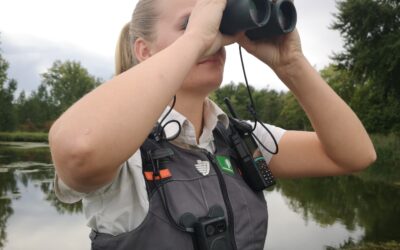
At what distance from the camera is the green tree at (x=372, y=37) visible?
14156 millimetres

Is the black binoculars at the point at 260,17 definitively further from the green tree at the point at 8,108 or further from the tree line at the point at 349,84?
the green tree at the point at 8,108

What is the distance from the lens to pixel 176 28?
142 centimetres

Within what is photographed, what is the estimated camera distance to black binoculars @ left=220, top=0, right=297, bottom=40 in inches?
49.3

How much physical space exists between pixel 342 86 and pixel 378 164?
A: 20.6 meters

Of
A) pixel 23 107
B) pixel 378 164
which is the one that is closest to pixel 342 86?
pixel 378 164

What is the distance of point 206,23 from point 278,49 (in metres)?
0.45

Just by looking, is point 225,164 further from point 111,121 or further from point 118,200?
point 111,121

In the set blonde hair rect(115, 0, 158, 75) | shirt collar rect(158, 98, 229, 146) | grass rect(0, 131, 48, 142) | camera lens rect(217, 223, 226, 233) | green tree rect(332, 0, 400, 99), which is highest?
grass rect(0, 131, 48, 142)

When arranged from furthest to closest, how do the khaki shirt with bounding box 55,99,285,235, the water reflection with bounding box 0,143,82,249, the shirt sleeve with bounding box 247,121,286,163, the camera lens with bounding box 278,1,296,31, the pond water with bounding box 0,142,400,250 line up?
the water reflection with bounding box 0,143,82,249
the pond water with bounding box 0,142,400,250
the shirt sleeve with bounding box 247,121,286,163
the camera lens with bounding box 278,1,296,31
the khaki shirt with bounding box 55,99,285,235

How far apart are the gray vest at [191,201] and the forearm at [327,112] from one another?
1.10ft

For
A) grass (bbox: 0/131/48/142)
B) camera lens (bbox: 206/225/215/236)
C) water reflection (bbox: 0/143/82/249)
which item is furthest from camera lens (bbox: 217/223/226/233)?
grass (bbox: 0/131/48/142)

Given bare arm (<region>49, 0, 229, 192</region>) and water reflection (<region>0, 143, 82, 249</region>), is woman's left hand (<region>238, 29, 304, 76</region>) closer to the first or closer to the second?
bare arm (<region>49, 0, 229, 192</region>)

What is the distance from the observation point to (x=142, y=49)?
1.53m

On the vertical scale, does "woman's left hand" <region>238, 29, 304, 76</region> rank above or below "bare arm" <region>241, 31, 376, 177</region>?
above
